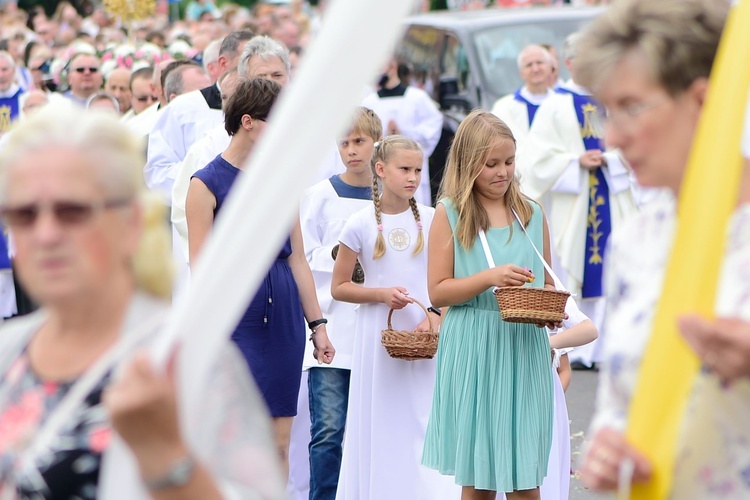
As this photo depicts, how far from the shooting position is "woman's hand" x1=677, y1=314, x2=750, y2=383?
192cm

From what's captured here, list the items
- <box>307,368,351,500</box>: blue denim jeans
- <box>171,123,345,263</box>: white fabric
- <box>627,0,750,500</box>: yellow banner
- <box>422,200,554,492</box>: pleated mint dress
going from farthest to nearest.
→ <box>171,123,345,263</box>: white fabric, <box>307,368,351,500</box>: blue denim jeans, <box>422,200,554,492</box>: pleated mint dress, <box>627,0,750,500</box>: yellow banner

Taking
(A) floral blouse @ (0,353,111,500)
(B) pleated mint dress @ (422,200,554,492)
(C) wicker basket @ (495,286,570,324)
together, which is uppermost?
(A) floral blouse @ (0,353,111,500)

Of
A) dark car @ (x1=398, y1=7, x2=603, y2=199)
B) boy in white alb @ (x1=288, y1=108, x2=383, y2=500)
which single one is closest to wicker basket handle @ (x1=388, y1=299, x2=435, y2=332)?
boy in white alb @ (x1=288, y1=108, x2=383, y2=500)

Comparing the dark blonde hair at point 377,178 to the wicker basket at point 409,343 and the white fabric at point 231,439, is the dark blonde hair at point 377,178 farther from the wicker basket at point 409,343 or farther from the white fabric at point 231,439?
the white fabric at point 231,439

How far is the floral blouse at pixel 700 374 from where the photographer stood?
2.13m

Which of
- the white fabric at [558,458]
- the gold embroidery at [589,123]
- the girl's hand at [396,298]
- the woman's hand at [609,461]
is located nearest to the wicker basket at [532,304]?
the white fabric at [558,458]

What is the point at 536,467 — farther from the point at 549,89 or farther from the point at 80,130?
the point at 549,89

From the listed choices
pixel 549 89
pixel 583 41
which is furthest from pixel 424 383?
pixel 549 89

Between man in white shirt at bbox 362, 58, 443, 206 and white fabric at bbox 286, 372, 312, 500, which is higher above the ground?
man in white shirt at bbox 362, 58, 443, 206

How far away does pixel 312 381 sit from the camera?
6.49 m

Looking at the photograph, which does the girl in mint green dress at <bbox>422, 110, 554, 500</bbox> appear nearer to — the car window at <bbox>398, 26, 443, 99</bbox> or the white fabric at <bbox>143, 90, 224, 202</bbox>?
the white fabric at <bbox>143, 90, 224, 202</bbox>

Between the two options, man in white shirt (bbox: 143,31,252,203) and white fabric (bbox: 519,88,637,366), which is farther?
white fabric (bbox: 519,88,637,366)

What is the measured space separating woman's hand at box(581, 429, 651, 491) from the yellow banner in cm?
3

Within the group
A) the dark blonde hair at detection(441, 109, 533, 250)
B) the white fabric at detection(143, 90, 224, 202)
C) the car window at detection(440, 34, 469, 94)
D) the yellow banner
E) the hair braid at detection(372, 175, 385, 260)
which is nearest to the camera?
the yellow banner
